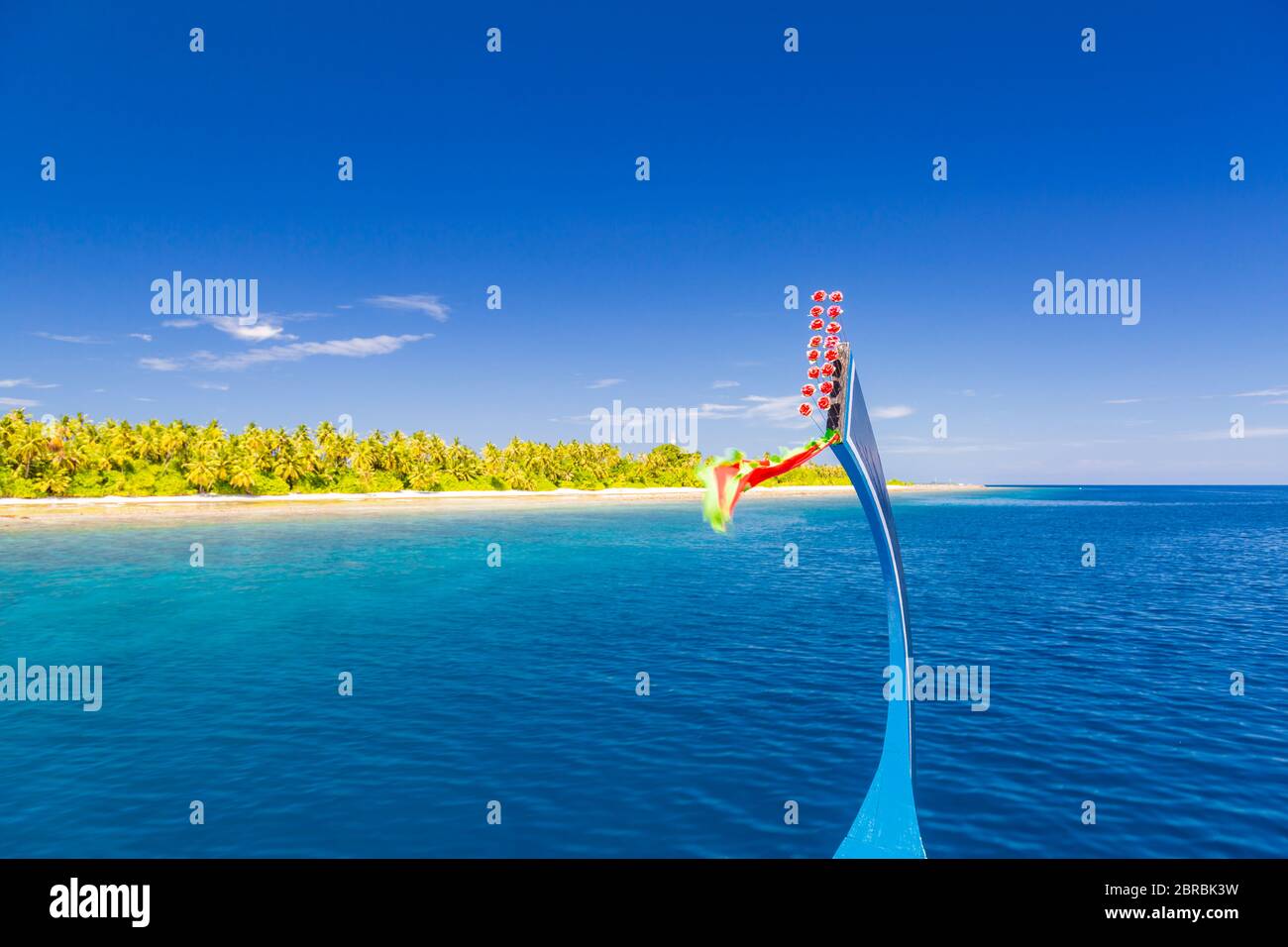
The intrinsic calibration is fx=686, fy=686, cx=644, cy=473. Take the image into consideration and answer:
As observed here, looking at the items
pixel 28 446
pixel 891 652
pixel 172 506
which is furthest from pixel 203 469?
pixel 891 652

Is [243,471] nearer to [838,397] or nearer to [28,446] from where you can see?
[28,446]

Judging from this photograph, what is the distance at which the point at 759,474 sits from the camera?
9023 millimetres

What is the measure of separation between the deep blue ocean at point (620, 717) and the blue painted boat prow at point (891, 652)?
3.51 meters

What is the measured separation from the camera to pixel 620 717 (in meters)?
27.4

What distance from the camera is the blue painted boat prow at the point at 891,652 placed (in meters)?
10.9

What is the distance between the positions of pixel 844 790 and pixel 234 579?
60132 millimetres

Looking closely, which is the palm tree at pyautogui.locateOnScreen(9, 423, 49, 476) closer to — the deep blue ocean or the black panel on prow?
the deep blue ocean

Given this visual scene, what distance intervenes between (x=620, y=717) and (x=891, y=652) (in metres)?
16.1

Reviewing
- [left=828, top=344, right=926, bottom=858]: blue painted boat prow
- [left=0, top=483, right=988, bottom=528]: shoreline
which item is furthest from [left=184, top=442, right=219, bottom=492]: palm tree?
[left=828, top=344, right=926, bottom=858]: blue painted boat prow

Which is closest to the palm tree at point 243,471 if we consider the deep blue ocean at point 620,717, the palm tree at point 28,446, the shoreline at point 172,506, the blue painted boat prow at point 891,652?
the shoreline at point 172,506

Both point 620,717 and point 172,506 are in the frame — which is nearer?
point 620,717
